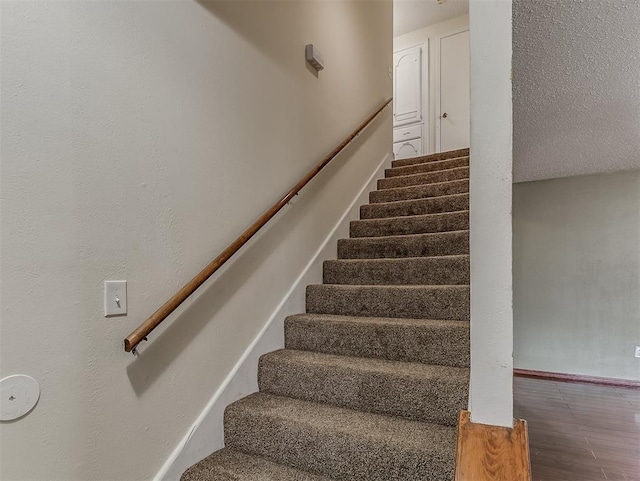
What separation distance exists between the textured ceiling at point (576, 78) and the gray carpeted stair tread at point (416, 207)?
0.59 metres

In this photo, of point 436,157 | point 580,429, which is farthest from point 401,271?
point 436,157

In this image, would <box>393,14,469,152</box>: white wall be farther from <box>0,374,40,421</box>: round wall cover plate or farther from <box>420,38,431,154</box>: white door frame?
<box>0,374,40,421</box>: round wall cover plate

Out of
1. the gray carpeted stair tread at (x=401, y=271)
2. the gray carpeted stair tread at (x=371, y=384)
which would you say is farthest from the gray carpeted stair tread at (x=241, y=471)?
the gray carpeted stair tread at (x=401, y=271)

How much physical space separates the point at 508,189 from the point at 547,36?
0.90 metres

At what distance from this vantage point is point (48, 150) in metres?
1.07

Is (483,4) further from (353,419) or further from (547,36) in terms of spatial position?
(353,419)

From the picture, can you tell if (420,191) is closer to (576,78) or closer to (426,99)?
(576,78)

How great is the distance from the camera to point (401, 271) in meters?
2.29

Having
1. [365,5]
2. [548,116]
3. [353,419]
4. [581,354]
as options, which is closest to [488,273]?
[353,419]

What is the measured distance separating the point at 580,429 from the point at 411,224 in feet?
6.33

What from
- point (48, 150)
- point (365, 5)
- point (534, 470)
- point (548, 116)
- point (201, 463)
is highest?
point (365, 5)

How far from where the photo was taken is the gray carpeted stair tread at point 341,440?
124cm

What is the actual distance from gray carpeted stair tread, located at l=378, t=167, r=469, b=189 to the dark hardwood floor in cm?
205

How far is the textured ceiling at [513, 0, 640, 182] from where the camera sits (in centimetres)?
129
